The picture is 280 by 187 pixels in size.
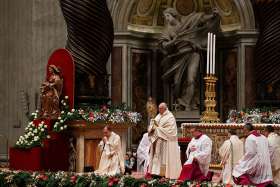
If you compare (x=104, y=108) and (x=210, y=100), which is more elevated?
(x=210, y=100)

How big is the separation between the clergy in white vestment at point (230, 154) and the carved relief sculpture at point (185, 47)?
764cm

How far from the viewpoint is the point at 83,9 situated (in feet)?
54.9

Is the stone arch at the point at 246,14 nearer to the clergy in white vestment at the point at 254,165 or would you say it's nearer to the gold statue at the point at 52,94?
the gold statue at the point at 52,94

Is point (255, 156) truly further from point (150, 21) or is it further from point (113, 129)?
point (150, 21)

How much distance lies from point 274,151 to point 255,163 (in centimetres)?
148

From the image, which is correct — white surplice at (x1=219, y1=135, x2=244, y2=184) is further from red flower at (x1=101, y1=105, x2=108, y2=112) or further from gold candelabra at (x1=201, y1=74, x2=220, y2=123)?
red flower at (x1=101, y1=105, x2=108, y2=112)

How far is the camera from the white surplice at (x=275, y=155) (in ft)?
50.7

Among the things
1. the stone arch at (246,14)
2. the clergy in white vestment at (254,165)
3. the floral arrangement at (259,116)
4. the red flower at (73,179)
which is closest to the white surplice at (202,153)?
the clergy in white vestment at (254,165)

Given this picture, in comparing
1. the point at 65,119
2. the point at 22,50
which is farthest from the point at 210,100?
the point at 22,50

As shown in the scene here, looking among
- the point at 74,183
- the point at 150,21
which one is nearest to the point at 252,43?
the point at 150,21

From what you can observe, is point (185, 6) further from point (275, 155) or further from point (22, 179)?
point (22, 179)

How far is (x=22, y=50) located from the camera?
Answer: 24.6m

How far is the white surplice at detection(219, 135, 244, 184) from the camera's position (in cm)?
1567

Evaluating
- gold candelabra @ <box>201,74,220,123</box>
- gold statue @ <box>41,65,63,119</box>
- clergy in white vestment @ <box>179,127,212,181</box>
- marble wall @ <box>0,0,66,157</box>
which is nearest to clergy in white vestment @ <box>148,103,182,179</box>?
clergy in white vestment @ <box>179,127,212,181</box>
